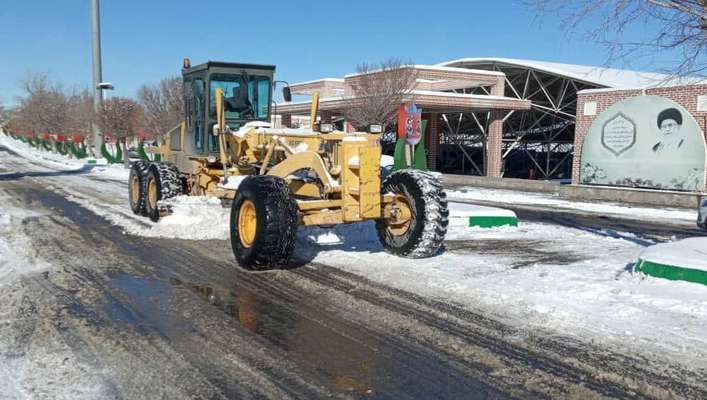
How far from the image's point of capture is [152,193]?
467 inches

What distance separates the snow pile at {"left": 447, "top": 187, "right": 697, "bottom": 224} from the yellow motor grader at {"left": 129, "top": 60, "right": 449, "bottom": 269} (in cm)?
918

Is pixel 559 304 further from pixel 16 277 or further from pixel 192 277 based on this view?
pixel 16 277

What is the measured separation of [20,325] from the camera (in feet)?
16.8

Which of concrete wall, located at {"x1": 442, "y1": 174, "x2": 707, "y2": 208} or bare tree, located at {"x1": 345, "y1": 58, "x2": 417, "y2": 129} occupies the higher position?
bare tree, located at {"x1": 345, "y1": 58, "x2": 417, "y2": 129}

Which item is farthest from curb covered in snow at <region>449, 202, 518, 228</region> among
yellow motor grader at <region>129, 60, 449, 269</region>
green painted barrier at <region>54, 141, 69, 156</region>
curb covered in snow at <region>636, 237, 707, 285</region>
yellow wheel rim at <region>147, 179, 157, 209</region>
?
green painted barrier at <region>54, 141, 69, 156</region>

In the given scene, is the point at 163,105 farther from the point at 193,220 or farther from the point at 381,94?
→ the point at 193,220

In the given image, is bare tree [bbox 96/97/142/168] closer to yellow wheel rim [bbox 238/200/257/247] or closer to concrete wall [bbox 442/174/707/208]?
concrete wall [bbox 442/174/707/208]

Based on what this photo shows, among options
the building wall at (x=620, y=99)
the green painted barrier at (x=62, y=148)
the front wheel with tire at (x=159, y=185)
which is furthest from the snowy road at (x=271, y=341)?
the green painted barrier at (x=62, y=148)

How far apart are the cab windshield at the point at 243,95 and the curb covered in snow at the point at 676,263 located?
658 cm

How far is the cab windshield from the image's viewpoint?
10398mm

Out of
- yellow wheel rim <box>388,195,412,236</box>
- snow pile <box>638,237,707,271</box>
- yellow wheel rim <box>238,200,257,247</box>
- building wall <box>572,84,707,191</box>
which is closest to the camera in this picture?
snow pile <box>638,237,707,271</box>

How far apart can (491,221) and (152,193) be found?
663cm

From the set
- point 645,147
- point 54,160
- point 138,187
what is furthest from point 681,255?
point 54,160

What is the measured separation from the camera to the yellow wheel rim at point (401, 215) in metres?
8.06
